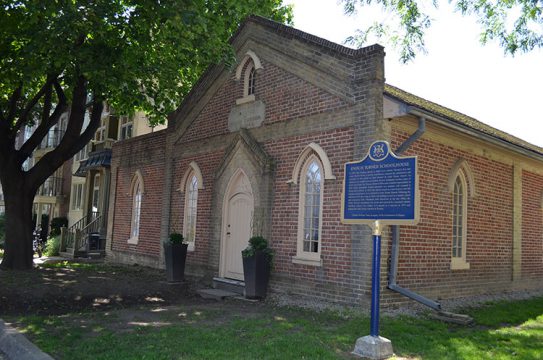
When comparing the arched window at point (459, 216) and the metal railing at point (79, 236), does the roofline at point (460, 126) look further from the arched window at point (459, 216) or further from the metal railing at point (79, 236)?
the metal railing at point (79, 236)

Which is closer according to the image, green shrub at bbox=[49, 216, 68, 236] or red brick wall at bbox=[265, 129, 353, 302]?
red brick wall at bbox=[265, 129, 353, 302]

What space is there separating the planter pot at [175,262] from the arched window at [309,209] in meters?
3.90

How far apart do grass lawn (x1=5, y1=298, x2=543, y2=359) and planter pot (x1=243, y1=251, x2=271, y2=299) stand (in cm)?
106

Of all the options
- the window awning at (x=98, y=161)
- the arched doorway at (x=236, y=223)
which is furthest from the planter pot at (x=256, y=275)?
the window awning at (x=98, y=161)

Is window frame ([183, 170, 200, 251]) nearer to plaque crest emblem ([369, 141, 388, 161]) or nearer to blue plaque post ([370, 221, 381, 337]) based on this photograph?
plaque crest emblem ([369, 141, 388, 161])

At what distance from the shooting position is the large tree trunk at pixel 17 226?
14734mm

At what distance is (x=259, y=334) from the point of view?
7.11 meters

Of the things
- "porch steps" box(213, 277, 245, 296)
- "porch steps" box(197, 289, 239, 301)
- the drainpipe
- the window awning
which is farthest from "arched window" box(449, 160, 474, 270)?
the window awning

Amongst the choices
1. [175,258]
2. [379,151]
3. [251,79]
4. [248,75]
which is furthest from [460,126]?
[175,258]

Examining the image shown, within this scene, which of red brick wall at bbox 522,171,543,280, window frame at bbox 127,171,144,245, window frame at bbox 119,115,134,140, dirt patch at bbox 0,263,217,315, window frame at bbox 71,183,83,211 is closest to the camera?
dirt patch at bbox 0,263,217,315

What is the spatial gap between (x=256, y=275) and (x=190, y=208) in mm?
4852

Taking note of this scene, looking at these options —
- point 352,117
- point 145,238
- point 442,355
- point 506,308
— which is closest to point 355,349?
point 442,355

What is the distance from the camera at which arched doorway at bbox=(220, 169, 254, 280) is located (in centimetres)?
1238

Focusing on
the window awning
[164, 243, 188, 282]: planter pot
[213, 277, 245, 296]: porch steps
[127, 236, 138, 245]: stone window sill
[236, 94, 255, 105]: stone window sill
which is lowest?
[213, 277, 245, 296]: porch steps
